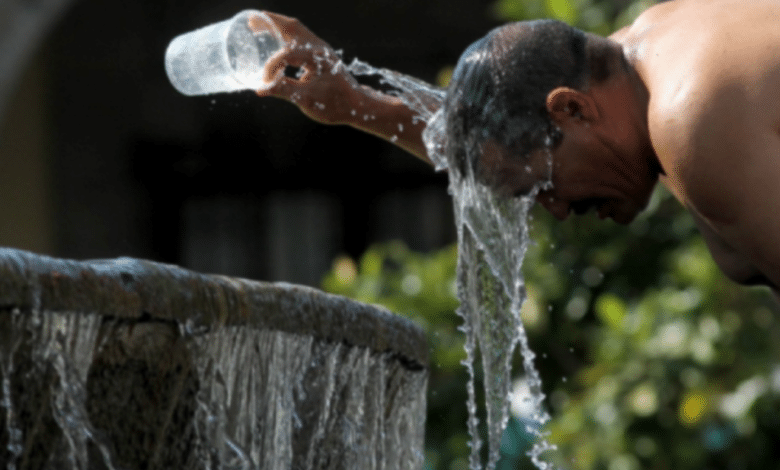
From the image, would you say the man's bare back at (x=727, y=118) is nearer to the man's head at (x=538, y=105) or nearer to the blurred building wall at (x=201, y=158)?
the man's head at (x=538, y=105)

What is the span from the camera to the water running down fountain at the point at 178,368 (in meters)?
1.74

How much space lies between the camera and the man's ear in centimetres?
231

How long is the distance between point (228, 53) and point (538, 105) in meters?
0.69

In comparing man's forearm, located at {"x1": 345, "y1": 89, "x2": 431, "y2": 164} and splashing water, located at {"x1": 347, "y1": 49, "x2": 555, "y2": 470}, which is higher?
man's forearm, located at {"x1": 345, "y1": 89, "x2": 431, "y2": 164}

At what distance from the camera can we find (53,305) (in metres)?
1.69

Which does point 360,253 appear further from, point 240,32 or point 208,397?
point 208,397

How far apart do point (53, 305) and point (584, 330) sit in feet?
11.0

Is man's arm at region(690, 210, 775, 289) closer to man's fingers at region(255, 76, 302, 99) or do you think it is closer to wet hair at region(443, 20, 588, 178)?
wet hair at region(443, 20, 588, 178)

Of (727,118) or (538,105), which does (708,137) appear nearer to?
(727,118)

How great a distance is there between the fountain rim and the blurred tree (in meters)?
2.10

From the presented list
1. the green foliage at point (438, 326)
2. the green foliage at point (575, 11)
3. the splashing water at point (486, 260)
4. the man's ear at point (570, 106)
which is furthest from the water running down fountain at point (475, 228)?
the green foliage at point (575, 11)

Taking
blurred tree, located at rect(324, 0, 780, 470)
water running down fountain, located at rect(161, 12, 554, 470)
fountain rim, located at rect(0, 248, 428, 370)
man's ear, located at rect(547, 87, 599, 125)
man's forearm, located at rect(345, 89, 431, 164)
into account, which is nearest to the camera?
fountain rim, located at rect(0, 248, 428, 370)

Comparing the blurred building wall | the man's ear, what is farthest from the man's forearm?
the blurred building wall

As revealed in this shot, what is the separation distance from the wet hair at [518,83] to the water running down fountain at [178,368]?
392 millimetres
